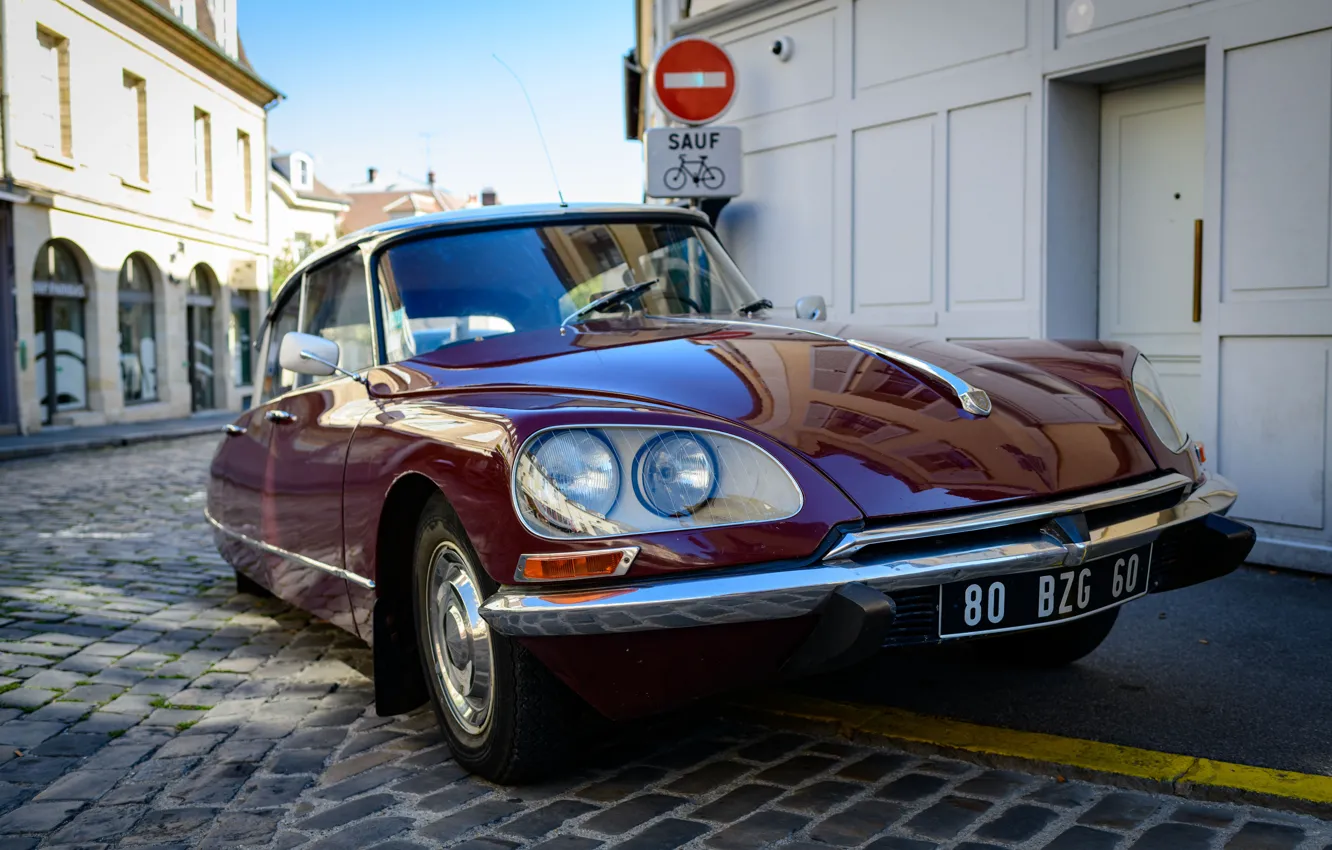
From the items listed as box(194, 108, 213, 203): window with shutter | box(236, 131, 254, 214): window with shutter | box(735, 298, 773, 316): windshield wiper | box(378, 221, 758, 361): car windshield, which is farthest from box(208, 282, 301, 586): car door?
box(236, 131, 254, 214): window with shutter

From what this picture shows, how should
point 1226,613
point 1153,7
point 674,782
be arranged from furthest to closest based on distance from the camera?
point 1153,7 → point 1226,613 → point 674,782

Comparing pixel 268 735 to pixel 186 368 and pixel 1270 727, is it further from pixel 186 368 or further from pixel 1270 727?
pixel 186 368

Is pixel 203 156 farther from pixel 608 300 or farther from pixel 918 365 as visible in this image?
pixel 918 365

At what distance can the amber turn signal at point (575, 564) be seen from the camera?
2.65 meters

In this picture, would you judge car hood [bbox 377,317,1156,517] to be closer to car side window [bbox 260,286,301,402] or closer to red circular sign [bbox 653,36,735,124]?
car side window [bbox 260,286,301,402]

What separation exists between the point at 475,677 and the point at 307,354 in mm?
1306

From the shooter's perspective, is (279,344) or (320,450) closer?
(320,450)

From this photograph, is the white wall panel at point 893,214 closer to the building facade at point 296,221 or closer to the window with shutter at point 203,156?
the window with shutter at point 203,156

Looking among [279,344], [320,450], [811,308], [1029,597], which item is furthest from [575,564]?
[279,344]

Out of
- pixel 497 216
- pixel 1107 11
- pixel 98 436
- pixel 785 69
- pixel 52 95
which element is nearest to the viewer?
pixel 497 216

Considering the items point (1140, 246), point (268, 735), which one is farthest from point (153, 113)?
point (268, 735)

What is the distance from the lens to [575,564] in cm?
268

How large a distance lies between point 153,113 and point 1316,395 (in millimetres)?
24391

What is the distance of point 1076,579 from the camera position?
2.83 m
